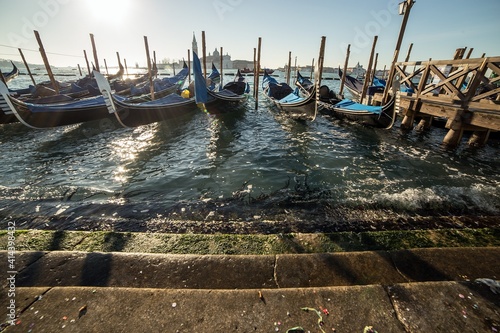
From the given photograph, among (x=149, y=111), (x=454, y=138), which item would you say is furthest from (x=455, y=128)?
(x=149, y=111)

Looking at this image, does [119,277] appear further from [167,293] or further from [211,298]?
[211,298]

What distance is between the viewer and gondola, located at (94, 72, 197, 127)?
8.61 meters

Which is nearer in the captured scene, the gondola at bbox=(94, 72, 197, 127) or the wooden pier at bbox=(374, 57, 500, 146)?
the wooden pier at bbox=(374, 57, 500, 146)

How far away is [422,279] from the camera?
6.61 ft

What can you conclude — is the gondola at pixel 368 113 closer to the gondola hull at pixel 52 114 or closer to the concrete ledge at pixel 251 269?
the concrete ledge at pixel 251 269

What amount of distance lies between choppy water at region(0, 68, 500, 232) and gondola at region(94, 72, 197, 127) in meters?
0.78

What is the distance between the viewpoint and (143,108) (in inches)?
394

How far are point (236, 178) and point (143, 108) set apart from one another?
23.5 feet

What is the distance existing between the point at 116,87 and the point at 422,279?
20.7 m

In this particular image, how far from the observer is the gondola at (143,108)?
8610 millimetres

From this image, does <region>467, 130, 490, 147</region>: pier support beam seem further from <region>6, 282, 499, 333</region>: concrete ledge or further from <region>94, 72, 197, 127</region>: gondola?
<region>94, 72, 197, 127</region>: gondola

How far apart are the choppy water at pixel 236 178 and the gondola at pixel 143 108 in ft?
2.57

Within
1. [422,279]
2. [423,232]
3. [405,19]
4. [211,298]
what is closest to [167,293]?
[211,298]

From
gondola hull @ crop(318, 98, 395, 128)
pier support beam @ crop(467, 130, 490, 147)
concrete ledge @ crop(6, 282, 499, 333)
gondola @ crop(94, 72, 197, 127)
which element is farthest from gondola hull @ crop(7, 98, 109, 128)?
pier support beam @ crop(467, 130, 490, 147)
